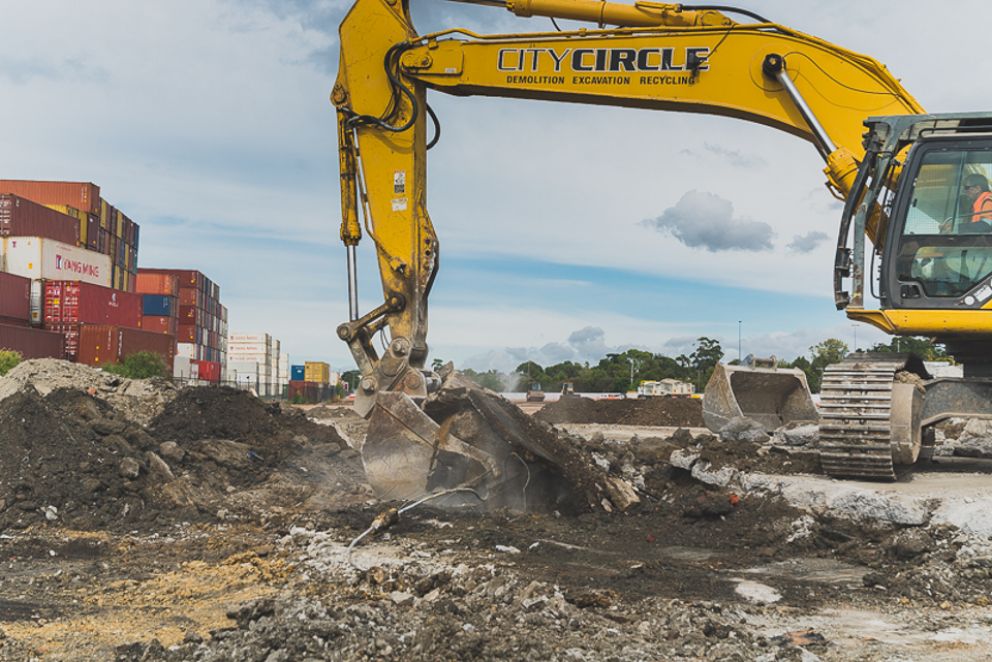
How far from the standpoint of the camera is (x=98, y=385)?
1623 centimetres

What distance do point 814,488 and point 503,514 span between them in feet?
7.40

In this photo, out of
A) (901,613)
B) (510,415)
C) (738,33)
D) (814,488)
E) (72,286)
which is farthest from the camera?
(72,286)

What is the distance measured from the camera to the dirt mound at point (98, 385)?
1447cm

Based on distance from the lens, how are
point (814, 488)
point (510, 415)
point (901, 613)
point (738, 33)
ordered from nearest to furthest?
1. point (901, 613)
2. point (814, 488)
3. point (510, 415)
4. point (738, 33)

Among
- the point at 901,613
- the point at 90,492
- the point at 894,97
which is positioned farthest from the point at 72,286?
the point at 901,613

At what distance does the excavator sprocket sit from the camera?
666cm

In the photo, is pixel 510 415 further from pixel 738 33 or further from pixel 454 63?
pixel 738 33

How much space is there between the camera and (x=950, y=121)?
693 centimetres

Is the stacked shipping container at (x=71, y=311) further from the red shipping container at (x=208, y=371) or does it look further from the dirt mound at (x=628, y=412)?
the dirt mound at (x=628, y=412)

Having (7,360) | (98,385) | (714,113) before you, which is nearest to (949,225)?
(714,113)

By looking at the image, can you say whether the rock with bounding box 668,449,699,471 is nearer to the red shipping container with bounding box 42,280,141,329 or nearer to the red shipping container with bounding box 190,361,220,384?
the red shipping container with bounding box 42,280,141,329

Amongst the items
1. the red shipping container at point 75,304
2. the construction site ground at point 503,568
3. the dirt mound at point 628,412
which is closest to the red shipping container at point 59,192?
the red shipping container at point 75,304

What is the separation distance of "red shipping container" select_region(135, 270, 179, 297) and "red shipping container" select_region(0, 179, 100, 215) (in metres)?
6.32

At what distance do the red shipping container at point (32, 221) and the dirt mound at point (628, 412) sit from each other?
62.3 feet
